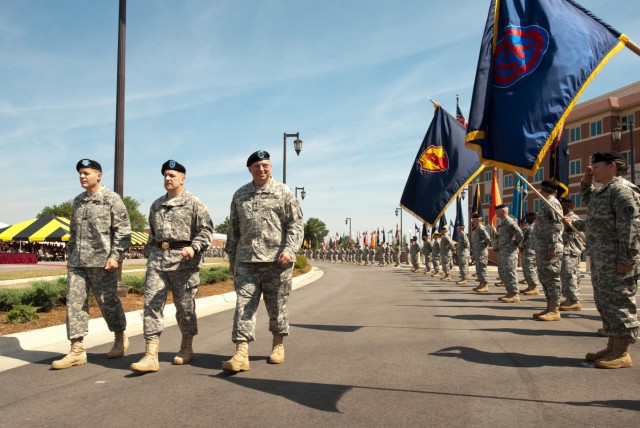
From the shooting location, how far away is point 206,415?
379 cm

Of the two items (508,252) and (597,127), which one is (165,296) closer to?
(508,252)

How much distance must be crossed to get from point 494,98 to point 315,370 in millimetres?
4812

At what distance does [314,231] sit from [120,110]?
13365cm

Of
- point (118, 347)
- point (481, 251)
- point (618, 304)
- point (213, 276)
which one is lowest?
point (118, 347)

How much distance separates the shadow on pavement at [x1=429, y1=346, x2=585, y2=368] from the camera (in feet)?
17.5

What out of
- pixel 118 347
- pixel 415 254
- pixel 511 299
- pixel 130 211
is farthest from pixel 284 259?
pixel 130 211

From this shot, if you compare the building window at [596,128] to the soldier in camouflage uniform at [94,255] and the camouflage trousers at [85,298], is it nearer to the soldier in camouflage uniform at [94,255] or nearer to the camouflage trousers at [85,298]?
the soldier in camouflage uniform at [94,255]

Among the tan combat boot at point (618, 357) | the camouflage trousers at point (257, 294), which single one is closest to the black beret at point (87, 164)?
the camouflage trousers at point (257, 294)

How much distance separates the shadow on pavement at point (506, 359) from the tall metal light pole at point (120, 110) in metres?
7.20

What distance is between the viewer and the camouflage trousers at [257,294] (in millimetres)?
5246

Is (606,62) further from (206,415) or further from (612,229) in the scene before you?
(206,415)

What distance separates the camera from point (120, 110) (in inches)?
435

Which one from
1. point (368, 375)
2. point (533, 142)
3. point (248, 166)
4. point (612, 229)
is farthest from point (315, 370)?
point (533, 142)

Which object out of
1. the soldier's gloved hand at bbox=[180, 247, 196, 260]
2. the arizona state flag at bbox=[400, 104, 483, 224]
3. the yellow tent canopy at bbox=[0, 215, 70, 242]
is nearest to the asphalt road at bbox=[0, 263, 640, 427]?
the soldier's gloved hand at bbox=[180, 247, 196, 260]
